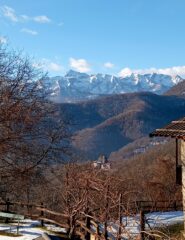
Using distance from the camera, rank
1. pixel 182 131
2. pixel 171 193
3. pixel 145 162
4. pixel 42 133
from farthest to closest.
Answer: pixel 145 162, pixel 171 193, pixel 42 133, pixel 182 131

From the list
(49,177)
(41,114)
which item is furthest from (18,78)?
(49,177)

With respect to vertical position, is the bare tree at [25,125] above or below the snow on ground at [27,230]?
above

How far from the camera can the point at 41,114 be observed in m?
20.7

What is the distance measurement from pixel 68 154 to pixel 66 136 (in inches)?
39.9

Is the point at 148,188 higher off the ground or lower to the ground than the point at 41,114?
lower

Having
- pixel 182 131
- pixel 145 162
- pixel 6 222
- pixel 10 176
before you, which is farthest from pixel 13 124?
pixel 145 162

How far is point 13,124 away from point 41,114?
139 centimetres

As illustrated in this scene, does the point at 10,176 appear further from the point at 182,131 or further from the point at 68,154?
the point at 182,131

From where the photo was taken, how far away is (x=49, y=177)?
24516mm

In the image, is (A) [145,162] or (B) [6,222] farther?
(A) [145,162]

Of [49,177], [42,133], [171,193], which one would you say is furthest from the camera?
[171,193]

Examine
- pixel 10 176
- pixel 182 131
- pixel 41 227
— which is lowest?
pixel 41 227

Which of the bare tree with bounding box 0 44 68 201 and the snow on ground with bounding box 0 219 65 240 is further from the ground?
the bare tree with bounding box 0 44 68 201

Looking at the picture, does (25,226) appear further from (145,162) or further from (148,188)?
(145,162)
